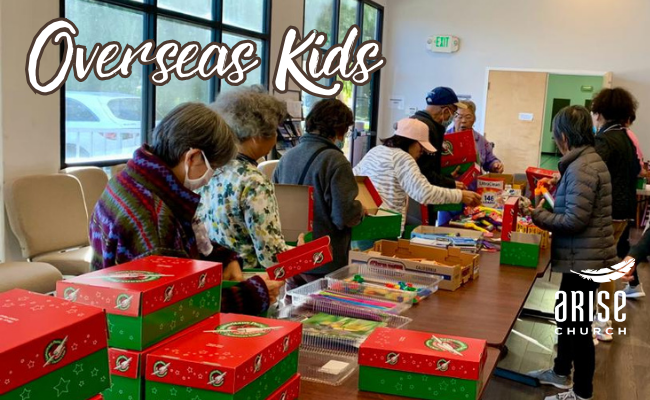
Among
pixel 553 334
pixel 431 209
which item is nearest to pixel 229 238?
pixel 431 209

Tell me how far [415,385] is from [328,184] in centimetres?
155

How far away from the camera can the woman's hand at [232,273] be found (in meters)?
2.11

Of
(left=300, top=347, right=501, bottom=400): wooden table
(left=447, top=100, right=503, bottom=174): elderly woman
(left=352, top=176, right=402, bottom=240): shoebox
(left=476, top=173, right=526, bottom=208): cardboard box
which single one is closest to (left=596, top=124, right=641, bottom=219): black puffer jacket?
(left=476, top=173, right=526, bottom=208): cardboard box

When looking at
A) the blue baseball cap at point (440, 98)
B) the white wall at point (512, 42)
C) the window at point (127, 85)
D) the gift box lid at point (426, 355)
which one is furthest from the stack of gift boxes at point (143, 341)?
the white wall at point (512, 42)

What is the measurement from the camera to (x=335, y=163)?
10.1 ft

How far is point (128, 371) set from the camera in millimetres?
1279

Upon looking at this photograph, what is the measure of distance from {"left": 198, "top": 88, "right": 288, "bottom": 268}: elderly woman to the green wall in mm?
8377

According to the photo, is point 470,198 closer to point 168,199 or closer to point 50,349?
point 168,199

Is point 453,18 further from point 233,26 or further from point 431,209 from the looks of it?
point 431,209

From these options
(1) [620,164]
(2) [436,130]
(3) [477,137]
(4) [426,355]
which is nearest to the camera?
(4) [426,355]

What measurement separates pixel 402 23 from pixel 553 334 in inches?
262

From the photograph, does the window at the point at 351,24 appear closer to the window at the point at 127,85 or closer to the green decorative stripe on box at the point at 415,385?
the window at the point at 127,85

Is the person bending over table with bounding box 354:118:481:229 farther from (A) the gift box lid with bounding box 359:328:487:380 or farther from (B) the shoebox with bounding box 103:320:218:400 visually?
(B) the shoebox with bounding box 103:320:218:400

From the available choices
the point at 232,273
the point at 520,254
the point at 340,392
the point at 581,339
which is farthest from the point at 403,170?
the point at 340,392
